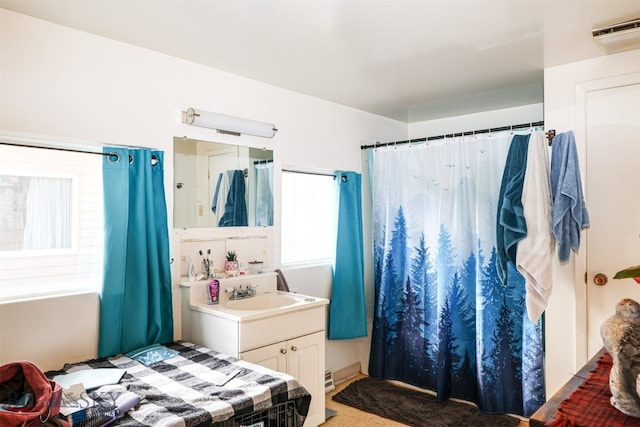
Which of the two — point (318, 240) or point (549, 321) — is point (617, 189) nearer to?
point (549, 321)

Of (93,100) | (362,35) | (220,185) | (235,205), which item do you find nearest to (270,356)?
(235,205)

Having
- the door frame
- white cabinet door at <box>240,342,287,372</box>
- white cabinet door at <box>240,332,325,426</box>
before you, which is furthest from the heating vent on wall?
the door frame

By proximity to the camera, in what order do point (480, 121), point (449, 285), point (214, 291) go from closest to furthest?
point (214, 291) < point (449, 285) < point (480, 121)

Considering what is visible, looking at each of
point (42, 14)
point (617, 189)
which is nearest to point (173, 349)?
point (42, 14)

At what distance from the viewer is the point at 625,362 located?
1120mm

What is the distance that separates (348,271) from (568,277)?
5.45ft

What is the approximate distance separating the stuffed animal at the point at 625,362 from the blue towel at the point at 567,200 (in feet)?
5.04

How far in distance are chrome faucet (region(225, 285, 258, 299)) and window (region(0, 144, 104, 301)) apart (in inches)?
31.6

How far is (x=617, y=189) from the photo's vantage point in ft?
8.53

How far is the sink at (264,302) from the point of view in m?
2.81

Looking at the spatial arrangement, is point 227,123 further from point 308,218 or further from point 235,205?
point 308,218

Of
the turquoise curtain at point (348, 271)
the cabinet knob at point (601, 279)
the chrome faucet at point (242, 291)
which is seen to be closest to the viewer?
the cabinet knob at point (601, 279)

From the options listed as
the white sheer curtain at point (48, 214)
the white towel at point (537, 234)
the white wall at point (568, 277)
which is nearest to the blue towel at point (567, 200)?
the white towel at point (537, 234)

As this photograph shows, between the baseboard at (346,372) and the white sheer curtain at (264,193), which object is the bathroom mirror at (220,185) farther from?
the baseboard at (346,372)
